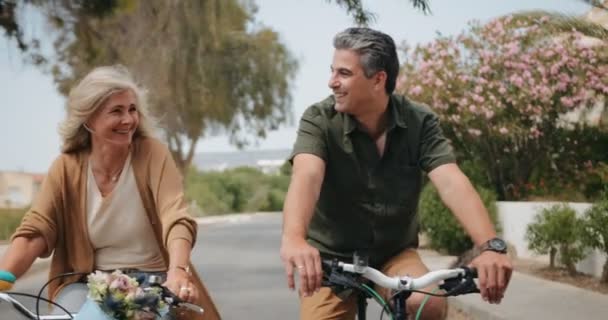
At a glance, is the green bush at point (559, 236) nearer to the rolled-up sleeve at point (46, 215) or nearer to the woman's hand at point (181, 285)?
the rolled-up sleeve at point (46, 215)

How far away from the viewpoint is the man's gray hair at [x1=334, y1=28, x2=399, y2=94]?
11.9ft

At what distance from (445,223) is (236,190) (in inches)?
1917

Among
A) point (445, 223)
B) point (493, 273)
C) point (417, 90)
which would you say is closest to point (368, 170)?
point (493, 273)

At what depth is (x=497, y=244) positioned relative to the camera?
3244mm

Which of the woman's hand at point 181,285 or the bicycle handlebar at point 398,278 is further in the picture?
the woman's hand at point 181,285

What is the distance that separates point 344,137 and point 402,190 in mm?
268

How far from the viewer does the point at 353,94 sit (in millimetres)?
3689

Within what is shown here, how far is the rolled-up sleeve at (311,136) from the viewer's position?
3705 mm

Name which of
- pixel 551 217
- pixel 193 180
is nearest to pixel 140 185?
pixel 551 217

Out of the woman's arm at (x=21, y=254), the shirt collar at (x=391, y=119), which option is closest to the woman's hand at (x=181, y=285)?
the woman's arm at (x=21, y=254)

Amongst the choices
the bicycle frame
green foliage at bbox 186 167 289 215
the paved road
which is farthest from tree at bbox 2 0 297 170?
the bicycle frame

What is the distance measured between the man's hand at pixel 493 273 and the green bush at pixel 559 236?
11.1 metres

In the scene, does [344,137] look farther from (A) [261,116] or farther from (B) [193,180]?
(B) [193,180]

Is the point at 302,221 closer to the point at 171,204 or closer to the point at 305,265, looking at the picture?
the point at 305,265
